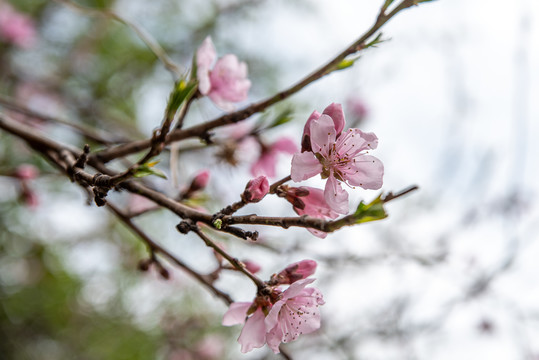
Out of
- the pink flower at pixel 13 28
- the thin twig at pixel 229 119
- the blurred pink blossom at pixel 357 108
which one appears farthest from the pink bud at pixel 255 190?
the pink flower at pixel 13 28

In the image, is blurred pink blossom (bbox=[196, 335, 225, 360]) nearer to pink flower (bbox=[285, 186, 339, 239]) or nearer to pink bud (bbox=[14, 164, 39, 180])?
pink bud (bbox=[14, 164, 39, 180])

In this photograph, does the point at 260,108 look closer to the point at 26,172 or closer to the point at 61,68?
the point at 26,172

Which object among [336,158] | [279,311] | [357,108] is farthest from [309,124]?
[357,108]

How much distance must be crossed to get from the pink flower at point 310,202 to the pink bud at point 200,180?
11.7 inches

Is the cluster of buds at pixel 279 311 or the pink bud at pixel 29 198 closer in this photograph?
the cluster of buds at pixel 279 311

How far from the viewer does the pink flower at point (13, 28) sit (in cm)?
297

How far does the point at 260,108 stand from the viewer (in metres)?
0.91

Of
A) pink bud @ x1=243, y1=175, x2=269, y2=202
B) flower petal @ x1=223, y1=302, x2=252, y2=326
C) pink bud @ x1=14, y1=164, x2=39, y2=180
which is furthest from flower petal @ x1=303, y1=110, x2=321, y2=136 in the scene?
pink bud @ x1=14, y1=164, x2=39, y2=180

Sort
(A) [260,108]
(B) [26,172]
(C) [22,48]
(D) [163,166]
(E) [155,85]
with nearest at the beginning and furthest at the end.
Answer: (A) [260,108] < (B) [26,172] < (D) [163,166] < (C) [22,48] < (E) [155,85]

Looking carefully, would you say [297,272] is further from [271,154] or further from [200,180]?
[271,154]

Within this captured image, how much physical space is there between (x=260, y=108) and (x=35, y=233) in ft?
9.45

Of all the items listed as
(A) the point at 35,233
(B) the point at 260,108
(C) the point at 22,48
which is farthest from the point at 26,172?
(C) the point at 22,48

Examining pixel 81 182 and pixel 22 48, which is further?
pixel 22 48

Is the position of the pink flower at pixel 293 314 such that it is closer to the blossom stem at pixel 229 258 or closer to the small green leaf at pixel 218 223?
the blossom stem at pixel 229 258
